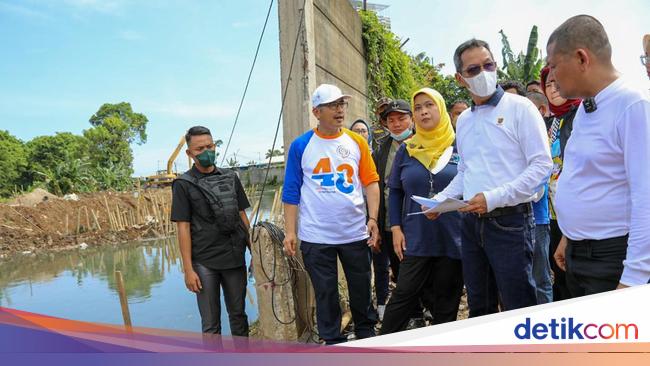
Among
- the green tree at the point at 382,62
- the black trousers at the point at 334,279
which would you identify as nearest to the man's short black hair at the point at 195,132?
the black trousers at the point at 334,279

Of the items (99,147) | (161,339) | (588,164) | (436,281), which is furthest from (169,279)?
(99,147)

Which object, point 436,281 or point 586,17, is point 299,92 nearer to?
point 436,281

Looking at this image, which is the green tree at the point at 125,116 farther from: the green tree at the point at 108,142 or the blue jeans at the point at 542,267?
the blue jeans at the point at 542,267

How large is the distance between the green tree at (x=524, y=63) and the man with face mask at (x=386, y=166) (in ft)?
44.0

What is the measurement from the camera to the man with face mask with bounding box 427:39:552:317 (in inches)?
85.7

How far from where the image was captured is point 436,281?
3051mm

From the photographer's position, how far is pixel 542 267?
113 inches

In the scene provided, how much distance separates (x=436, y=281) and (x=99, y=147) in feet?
181

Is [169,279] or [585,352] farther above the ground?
[585,352]

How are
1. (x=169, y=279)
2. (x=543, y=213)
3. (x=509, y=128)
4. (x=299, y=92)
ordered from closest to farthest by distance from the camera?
(x=509, y=128) → (x=543, y=213) → (x=299, y=92) → (x=169, y=279)

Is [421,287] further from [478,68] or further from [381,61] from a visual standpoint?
[381,61]

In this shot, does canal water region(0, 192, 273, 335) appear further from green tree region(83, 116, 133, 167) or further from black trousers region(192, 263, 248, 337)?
green tree region(83, 116, 133, 167)

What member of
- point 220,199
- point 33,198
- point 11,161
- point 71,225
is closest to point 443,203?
point 220,199

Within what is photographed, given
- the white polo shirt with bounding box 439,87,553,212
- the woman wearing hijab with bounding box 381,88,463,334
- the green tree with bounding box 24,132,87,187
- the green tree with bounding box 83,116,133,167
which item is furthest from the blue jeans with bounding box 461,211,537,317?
the green tree with bounding box 83,116,133,167
